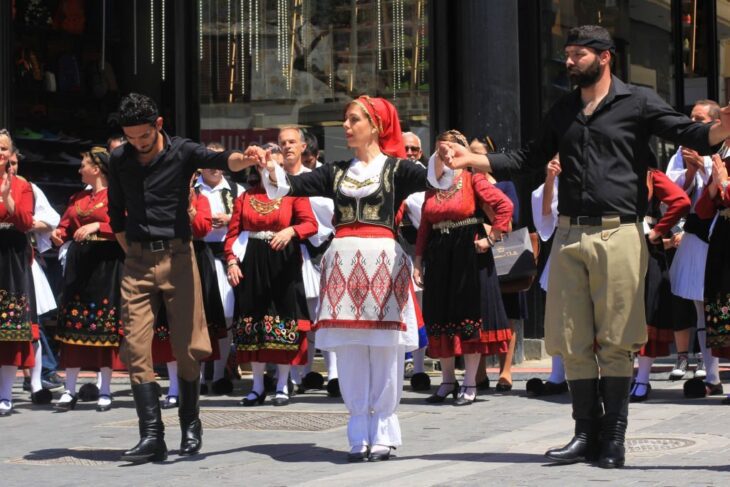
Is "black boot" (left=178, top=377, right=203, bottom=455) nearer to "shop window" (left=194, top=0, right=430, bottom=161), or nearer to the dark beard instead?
the dark beard

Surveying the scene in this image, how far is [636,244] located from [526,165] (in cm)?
75

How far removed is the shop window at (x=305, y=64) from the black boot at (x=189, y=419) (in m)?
5.51

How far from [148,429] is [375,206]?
1764 millimetres

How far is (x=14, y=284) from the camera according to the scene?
11430 mm

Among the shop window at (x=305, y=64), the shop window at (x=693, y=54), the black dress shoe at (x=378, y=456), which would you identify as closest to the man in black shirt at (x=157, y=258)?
the black dress shoe at (x=378, y=456)

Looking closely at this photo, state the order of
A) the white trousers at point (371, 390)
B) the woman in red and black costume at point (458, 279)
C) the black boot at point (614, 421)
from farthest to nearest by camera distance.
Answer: the woman in red and black costume at point (458, 279)
the white trousers at point (371, 390)
the black boot at point (614, 421)

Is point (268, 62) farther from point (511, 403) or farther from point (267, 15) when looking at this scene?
point (511, 403)

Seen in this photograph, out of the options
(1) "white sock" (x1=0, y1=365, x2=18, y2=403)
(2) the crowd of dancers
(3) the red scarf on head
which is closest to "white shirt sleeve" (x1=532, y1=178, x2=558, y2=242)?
(2) the crowd of dancers

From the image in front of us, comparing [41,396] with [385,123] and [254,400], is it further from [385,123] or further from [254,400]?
[385,123]

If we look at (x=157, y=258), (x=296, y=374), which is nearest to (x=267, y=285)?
(x=296, y=374)

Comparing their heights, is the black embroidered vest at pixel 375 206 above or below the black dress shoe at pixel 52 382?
above

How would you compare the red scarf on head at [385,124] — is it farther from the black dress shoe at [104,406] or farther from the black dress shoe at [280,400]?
the black dress shoe at [104,406]

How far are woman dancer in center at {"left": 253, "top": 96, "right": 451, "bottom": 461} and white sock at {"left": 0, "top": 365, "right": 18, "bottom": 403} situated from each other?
372 centimetres

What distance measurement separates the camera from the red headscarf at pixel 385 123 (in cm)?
859
